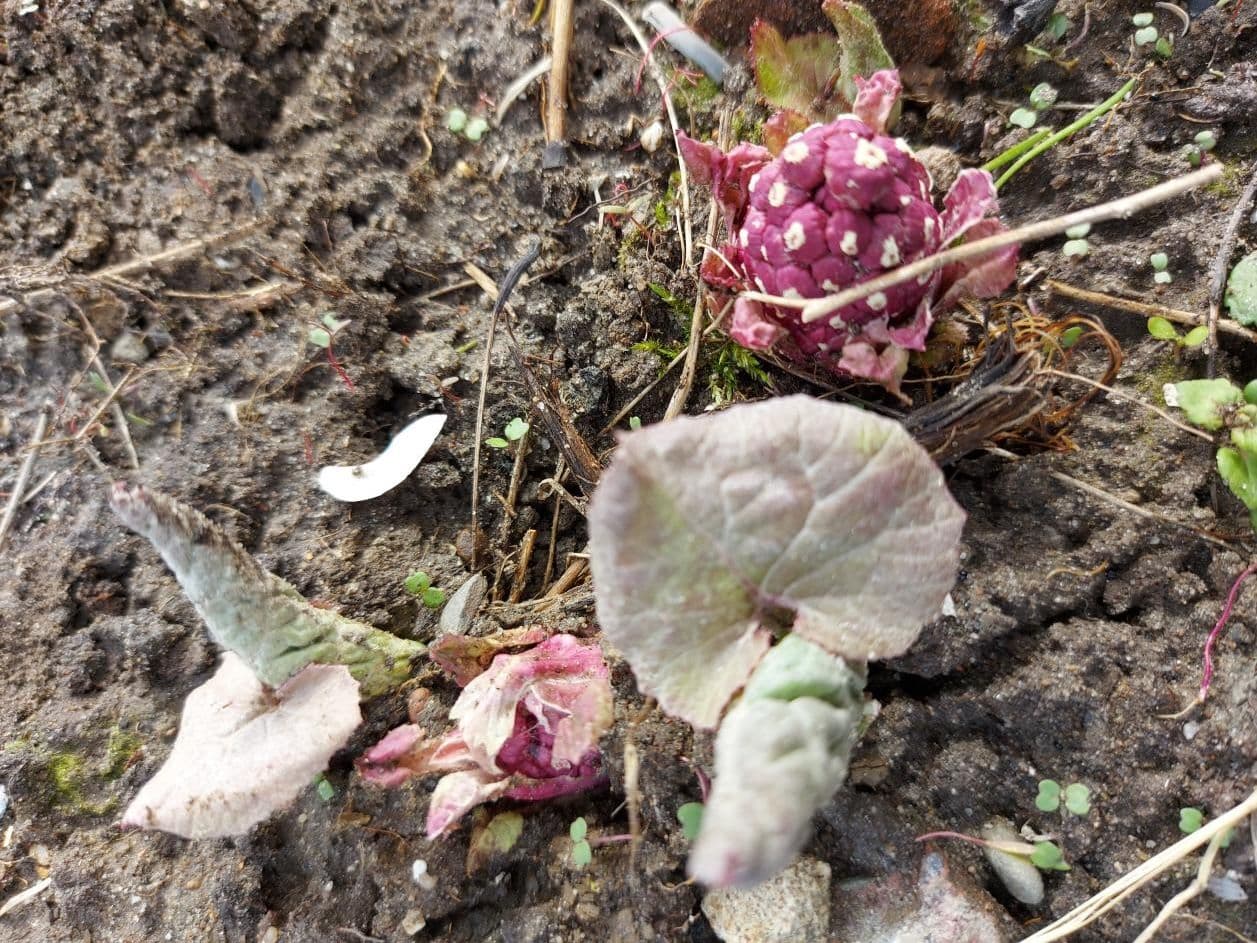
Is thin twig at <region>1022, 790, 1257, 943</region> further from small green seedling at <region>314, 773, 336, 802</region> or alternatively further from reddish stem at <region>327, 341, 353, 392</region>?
reddish stem at <region>327, 341, 353, 392</region>

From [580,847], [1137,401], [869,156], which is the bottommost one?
[580,847]

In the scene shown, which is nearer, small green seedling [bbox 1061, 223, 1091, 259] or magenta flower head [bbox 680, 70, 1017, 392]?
magenta flower head [bbox 680, 70, 1017, 392]

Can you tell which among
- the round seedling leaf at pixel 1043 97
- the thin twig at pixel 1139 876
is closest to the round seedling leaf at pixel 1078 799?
the thin twig at pixel 1139 876

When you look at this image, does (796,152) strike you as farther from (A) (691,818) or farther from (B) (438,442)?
(A) (691,818)

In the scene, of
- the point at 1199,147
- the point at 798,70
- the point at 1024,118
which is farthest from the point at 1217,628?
the point at 798,70

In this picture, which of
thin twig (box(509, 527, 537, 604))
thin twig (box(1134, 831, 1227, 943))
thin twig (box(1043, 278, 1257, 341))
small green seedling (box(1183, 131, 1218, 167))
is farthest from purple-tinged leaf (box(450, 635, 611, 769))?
small green seedling (box(1183, 131, 1218, 167))

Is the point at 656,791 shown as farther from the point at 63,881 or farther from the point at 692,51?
the point at 692,51
